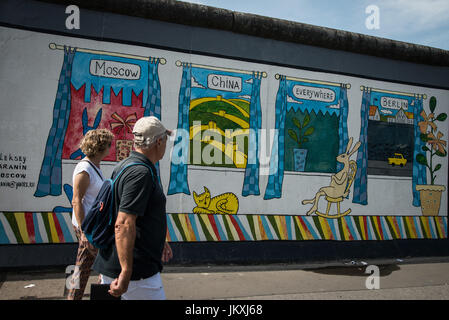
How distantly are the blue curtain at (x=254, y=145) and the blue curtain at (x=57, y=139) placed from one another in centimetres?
298

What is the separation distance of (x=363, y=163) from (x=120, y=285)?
19.9 ft

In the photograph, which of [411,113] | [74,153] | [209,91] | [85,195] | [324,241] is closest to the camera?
[85,195]

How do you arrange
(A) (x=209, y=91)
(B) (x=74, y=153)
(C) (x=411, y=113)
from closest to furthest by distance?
(B) (x=74, y=153) → (A) (x=209, y=91) → (C) (x=411, y=113)

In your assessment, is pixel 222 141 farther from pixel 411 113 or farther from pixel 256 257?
pixel 411 113

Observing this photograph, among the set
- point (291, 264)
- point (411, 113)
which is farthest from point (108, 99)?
point (411, 113)

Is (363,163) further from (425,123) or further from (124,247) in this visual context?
(124,247)

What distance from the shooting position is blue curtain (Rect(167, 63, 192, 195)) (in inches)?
241

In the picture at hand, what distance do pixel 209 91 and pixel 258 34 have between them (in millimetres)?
1370

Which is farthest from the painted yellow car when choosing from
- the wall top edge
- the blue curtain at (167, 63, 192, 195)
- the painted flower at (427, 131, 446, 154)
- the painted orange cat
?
the blue curtain at (167, 63, 192, 195)

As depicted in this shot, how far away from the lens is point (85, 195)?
3.27m

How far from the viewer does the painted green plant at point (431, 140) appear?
7754 mm

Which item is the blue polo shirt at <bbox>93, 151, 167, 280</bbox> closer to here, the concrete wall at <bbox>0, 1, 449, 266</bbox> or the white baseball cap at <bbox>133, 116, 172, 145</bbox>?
the white baseball cap at <bbox>133, 116, 172, 145</bbox>

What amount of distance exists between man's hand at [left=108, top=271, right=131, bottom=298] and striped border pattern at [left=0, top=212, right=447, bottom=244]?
3.67 m

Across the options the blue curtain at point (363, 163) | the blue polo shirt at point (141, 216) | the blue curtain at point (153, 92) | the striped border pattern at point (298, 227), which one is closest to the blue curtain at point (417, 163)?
the striped border pattern at point (298, 227)
